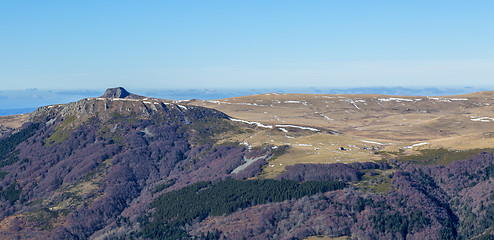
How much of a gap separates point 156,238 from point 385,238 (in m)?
94.6

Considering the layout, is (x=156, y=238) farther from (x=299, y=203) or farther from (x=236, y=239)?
(x=299, y=203)

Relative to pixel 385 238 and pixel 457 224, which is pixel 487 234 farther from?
pixel 385 238

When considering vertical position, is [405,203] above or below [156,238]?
above

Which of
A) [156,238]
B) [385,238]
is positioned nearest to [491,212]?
[385,238]

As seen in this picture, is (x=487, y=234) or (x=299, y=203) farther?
(x=299, y=203)

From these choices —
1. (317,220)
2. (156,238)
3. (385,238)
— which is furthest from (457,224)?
(156,238)

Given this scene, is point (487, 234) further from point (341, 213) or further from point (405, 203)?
point (341, 213)

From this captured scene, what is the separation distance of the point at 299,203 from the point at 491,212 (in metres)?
77.8

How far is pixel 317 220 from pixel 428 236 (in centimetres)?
4268

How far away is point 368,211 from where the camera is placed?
189m

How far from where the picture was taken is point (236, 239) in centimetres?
18212

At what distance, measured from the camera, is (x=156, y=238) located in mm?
199125

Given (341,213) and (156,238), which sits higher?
(341,213)

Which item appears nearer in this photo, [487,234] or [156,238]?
[487,234]
